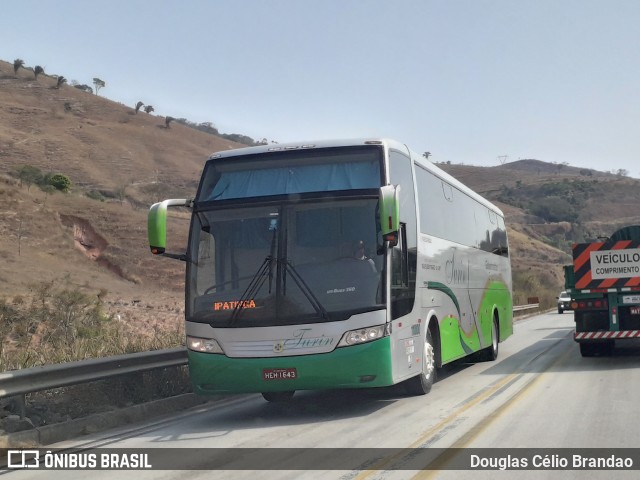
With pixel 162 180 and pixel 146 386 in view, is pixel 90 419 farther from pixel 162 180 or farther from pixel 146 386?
pixel 162 180

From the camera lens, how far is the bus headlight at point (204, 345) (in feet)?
35.5

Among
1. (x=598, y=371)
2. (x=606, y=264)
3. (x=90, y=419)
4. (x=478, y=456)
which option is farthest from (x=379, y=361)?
(x=606, y=264)

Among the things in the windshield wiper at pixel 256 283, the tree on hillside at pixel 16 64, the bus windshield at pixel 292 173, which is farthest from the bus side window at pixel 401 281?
the tree on hillside at pixel 16 64

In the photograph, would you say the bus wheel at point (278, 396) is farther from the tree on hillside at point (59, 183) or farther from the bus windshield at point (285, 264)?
the tree on hillside at point (59, 183)

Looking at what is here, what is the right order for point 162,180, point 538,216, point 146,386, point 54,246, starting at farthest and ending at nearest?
point 538,216 → point 162,180 → point 54,246 → point 146,386

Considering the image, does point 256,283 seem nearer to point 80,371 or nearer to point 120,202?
point 80,371

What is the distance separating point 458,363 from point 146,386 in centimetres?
858

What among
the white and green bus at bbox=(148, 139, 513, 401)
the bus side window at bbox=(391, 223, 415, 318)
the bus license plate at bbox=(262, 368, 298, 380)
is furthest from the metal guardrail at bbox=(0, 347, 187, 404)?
the bus side window at bbox=(391, 223, 415, 318)

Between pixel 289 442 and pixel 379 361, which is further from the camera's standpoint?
pixel 379 361

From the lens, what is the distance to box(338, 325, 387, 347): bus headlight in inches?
414

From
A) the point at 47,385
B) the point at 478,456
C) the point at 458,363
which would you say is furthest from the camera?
the point at 458,363

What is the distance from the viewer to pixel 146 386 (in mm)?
12625

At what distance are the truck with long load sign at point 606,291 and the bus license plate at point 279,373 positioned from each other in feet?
27.3

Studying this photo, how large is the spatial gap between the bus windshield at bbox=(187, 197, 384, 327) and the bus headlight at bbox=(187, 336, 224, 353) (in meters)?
0.27
